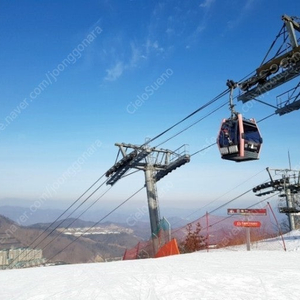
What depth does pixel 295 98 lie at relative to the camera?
42.0 feet

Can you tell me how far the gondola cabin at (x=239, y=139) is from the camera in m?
11.7

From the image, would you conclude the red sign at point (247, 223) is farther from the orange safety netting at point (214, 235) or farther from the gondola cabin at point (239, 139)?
the orange safety netting at point (214, 235)

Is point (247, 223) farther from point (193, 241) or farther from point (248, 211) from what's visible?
point (193, 241)

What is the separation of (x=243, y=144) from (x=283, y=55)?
4.28 meters

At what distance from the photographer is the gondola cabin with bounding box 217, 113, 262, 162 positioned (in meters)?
11.7

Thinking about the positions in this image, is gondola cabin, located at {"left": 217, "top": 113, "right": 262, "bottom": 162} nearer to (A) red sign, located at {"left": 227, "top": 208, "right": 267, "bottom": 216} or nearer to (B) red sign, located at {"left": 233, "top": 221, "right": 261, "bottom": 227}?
(A) red sign, located at {"left": 227, "top": 208, "right": 267, "bottom": 216}

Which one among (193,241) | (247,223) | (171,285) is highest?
(247,223)

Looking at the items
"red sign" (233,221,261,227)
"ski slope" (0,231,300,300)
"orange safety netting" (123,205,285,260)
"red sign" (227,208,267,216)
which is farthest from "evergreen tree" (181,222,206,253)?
"ski slope" (0,231,300,300)

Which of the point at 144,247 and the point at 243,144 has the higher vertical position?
the point at 243,144

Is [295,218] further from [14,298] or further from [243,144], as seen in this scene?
[14,298]

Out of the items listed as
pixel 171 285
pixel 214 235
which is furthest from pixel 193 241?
pixel 171 285

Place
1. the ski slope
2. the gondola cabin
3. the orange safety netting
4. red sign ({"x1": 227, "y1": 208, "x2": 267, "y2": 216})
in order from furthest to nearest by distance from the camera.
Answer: the orange safety netting < red sign ({"x1": 227, "y1": 208, "x2": 267, "y2": 216}) < the gondola cabin < the ski slope

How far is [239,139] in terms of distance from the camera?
38.2ft

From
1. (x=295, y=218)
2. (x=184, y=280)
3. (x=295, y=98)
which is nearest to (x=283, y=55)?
(x=295, y=98)
